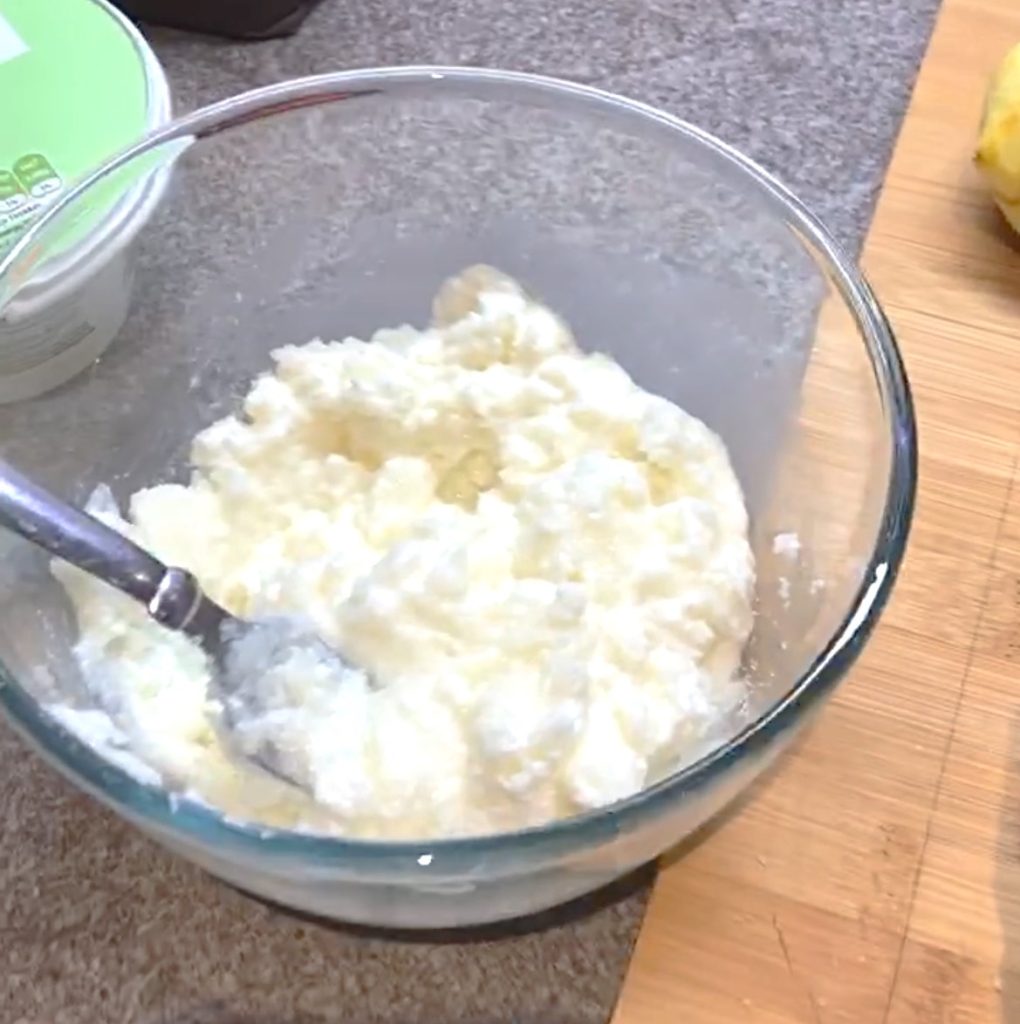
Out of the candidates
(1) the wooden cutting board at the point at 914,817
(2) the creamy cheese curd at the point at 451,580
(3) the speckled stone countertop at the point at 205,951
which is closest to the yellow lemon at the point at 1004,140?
(1) the wooden cutting board at the point at 914,817

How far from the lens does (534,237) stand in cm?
72

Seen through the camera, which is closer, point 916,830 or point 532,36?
point 916,830

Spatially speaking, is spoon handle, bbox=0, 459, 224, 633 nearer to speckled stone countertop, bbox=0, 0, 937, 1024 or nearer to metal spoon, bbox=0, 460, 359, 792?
metal spoon, bbox=0, 460, 359, 792

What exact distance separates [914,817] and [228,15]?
0.65 metres

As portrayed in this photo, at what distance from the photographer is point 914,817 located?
60 centimetres

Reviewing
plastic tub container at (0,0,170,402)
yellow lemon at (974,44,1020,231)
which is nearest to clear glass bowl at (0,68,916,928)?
plastic tub container at (0,0,170,402)

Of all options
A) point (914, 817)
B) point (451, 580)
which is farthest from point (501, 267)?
point (914, 817)

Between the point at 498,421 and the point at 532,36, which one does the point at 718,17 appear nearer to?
the point at 532,36

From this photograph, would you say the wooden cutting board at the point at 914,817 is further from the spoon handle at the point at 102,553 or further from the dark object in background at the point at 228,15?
the dark object in background at the point at 228,15

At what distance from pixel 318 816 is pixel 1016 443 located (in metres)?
0.35

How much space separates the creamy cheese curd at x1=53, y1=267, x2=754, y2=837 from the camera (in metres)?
0.54

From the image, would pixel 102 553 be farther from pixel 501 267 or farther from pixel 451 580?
pixel 501 267

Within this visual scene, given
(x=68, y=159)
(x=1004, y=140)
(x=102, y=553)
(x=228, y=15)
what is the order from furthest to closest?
1. (x=228, y=15)
2. (x=68, y=159)
3. (x=1004, y=140)
4. (x=102, y=553)

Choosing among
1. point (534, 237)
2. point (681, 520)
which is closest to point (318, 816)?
point (681, 520)
